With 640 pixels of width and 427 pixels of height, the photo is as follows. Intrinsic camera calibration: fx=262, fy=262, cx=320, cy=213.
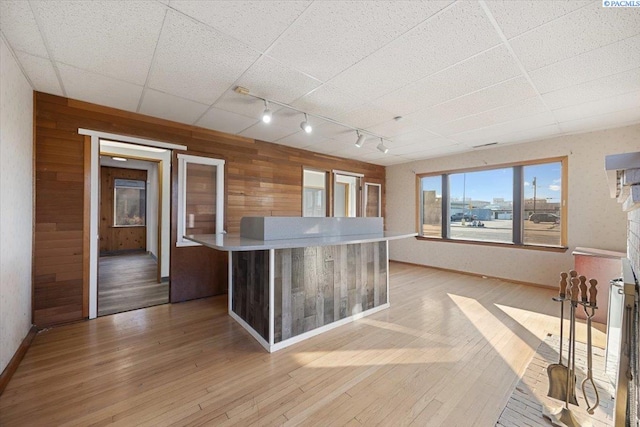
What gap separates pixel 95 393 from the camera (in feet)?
6.27

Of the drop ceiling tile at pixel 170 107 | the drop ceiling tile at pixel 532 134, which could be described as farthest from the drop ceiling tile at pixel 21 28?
the drop ceiling tile at pixel 532 134

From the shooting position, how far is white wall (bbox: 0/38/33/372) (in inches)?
80.6

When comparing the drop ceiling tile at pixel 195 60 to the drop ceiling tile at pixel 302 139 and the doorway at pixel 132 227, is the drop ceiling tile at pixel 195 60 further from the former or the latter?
the doorway at pixel 132 227

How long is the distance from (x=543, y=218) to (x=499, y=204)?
0.74 metres

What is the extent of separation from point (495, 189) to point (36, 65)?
6.87 metres

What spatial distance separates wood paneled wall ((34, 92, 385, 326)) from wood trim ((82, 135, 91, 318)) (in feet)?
0.10

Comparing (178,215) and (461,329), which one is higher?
(178,215)

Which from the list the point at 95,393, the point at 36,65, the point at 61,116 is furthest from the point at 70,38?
the point at 95,393

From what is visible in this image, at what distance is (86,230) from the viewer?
10.4 ft

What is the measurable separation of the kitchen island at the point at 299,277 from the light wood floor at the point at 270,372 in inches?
6.7

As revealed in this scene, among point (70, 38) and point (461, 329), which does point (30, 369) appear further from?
point (461, 329)

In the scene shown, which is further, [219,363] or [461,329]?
[461,329]

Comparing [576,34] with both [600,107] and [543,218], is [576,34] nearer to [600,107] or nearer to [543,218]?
[600,107]

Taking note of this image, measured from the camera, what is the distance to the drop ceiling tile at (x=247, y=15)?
1.66 meters
